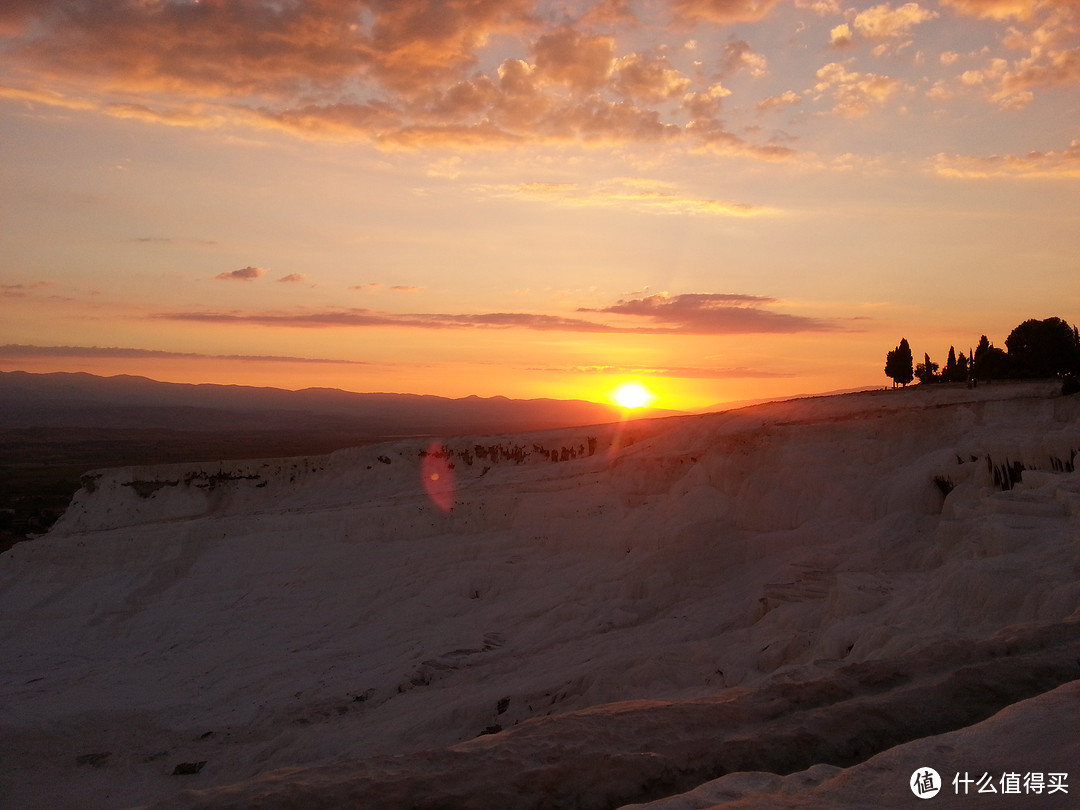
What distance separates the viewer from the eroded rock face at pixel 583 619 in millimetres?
8070

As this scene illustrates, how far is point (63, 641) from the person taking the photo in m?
29.6

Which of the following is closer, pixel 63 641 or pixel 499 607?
pixel 499 607

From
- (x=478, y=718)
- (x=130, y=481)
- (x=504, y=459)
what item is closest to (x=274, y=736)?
(x=478, y=718)

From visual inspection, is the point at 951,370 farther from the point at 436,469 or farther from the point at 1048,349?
the point at 436,469

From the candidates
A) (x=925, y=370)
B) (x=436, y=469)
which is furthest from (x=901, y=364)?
(x=436, y=469)

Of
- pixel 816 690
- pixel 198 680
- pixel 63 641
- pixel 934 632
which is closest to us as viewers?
pixel 816 690

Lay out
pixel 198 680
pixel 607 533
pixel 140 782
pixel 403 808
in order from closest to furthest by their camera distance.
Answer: pixel 403 808
pixel 140 782
pixel 198 680
pixel 607 533

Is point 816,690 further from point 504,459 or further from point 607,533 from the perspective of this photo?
point 504,459

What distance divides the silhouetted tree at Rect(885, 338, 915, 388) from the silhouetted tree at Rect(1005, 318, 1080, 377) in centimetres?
Answer: 875

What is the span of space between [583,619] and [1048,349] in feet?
98.3

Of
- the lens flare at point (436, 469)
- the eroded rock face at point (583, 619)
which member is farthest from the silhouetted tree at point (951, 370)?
the lens flare at point (436, 469)

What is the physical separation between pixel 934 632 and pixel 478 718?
342 inches

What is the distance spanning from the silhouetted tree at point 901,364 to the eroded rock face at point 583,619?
17.1 meters

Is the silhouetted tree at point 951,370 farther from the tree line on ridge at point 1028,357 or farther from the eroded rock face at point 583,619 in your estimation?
the eroded rock face at point 583,619
